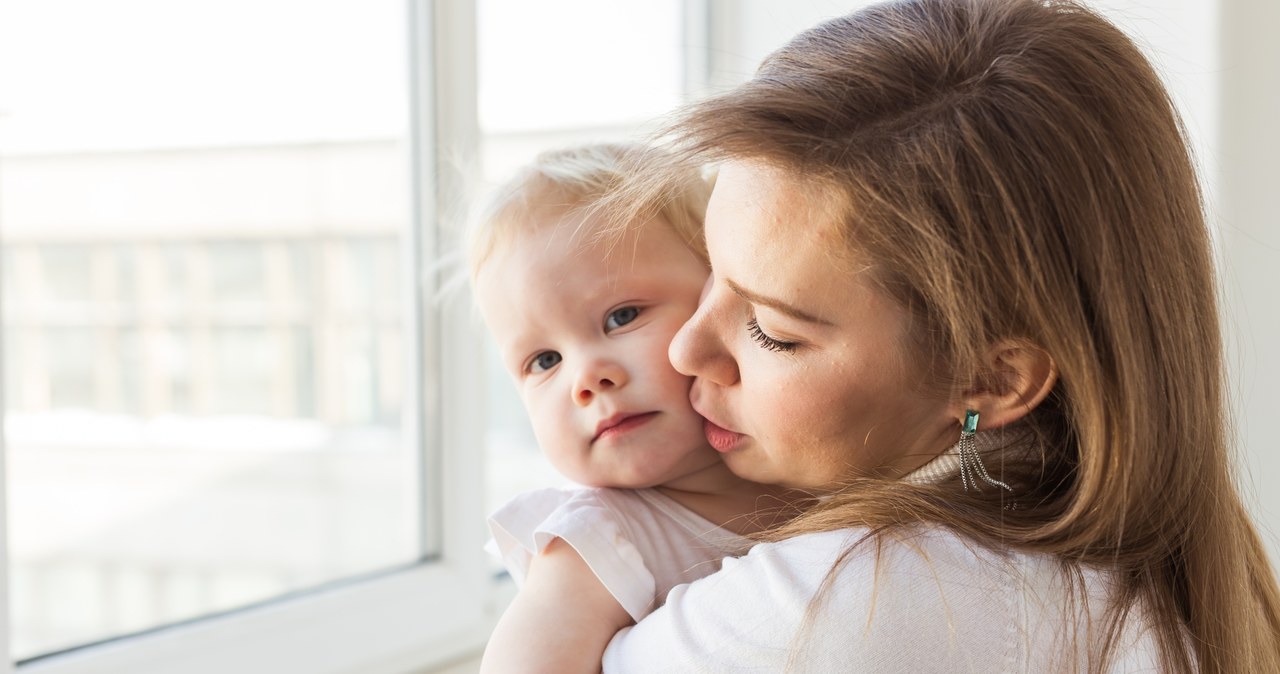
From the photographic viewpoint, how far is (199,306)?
152 cm

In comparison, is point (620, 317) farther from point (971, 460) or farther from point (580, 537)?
point (971, 460)

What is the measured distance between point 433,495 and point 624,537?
776mm

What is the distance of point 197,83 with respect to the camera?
1396 mm

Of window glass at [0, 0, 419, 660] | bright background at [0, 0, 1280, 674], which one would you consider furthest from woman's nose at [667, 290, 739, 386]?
window glass at [0, 0, 419, 660]

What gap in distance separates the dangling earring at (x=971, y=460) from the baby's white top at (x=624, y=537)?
195mm

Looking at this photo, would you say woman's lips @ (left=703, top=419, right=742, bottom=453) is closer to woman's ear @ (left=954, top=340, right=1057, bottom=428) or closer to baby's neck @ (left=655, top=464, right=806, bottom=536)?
baby's neck @ (left=655, top=464, right=806, bottom=536)

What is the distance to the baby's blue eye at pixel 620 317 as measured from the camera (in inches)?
39.1

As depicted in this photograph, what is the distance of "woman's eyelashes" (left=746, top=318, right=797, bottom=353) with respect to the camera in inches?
30.8

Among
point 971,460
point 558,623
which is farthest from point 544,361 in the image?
point 971,460

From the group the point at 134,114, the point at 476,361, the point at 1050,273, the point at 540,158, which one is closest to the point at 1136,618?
the point at 1050,273

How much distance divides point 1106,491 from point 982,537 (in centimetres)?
9

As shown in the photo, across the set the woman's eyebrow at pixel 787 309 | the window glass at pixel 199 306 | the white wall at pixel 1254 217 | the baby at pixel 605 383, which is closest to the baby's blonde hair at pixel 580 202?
the baby at pixel 605 383

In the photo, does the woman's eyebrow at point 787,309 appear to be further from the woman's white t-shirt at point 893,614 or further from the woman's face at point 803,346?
the woman's white t-shirt at point 893,614

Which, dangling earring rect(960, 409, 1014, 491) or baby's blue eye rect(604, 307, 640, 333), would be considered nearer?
dangling earring rect(960, 409, 1014, 491)
